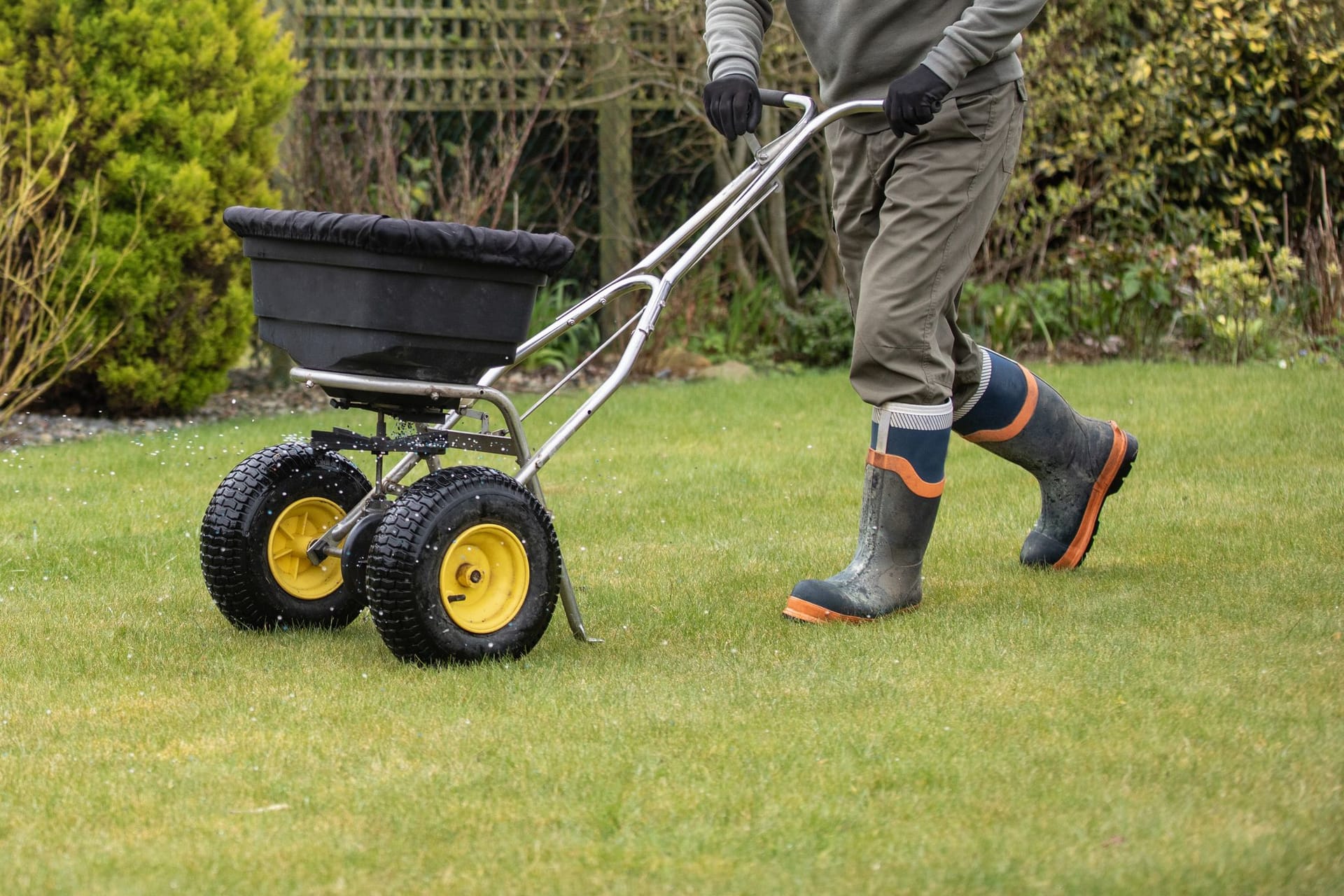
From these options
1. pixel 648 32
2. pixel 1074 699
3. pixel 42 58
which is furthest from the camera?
pixel 648 32

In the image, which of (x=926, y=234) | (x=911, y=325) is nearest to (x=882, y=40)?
(x=926, y=234)

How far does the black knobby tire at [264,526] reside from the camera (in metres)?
3.42

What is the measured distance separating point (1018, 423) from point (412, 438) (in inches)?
59.2

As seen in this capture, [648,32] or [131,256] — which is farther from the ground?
[648,32]

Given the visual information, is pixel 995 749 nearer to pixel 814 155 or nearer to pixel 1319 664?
pixel 1319 664

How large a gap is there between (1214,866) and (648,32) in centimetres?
715

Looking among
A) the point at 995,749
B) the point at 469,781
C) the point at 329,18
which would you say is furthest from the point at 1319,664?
the point at 329,18

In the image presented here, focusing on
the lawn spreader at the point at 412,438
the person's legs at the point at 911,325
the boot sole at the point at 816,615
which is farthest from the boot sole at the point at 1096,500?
the lawn spreader at the point at 412,438

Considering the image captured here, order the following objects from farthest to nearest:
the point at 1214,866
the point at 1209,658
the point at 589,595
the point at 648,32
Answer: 1. the point at 648,32
2. the point at 589,595
3. the point at 1209,658
4. the point at 1214,866

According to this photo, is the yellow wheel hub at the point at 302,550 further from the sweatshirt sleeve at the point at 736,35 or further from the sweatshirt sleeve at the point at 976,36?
the sweatshirt sleeve at the point at 976,36

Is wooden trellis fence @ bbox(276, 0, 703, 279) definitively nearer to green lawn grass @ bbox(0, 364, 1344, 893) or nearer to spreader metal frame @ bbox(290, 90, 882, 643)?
green lawn grass @ bbox(0, 364, 1344, 893)

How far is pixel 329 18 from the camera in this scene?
8094 mm

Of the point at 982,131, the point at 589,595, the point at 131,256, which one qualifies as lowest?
the point at 589,595

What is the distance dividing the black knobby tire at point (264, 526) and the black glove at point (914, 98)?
1377mm
